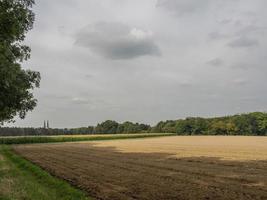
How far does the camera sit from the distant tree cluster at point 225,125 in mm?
160625

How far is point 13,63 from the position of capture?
21.6m

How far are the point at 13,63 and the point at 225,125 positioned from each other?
15134 centimetres

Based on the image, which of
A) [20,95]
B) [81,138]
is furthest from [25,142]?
[20,95]

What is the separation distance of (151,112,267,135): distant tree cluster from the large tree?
140816 mm

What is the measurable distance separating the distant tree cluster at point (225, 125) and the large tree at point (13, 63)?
462 ft

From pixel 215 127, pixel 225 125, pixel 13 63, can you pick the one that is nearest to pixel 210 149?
pixel 13 63

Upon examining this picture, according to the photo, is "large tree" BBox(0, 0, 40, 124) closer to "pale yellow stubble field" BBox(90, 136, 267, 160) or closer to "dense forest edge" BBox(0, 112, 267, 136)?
"pale yellow stubble field" BBox(90, 136, 267, 160)

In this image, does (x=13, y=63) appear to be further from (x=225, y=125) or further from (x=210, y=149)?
(x=225, y=125)

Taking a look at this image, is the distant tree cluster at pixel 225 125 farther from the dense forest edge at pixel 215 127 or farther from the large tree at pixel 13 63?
the large tree at pixel 13 63

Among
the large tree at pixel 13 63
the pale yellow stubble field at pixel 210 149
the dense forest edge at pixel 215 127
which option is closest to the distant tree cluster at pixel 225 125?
the dense forest edge at pixel 215 127

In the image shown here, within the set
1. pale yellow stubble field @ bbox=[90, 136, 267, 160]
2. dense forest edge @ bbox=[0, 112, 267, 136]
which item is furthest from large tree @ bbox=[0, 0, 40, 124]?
dense forest edge @ bbox=[0, 112, 267, 136]

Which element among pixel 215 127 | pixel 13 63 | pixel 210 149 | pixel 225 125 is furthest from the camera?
pixel 215 127

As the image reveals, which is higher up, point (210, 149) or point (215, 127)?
point (215, 127)

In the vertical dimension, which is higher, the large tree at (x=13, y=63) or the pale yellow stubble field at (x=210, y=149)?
the large tree at (x=13, y=63)
